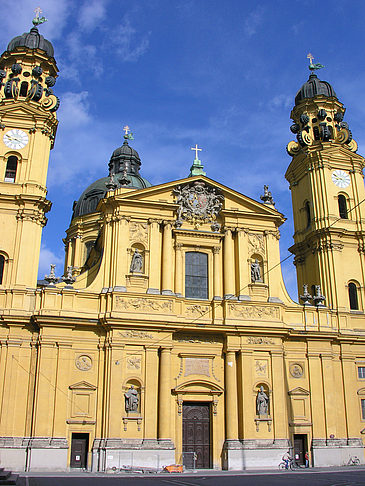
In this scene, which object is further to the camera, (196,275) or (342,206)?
(342,206)

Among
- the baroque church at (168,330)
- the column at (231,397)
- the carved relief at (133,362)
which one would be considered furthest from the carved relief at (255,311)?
Result: the carved relief at (133,362)

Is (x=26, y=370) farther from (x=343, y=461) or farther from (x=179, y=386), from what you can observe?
(x=343, y=461)

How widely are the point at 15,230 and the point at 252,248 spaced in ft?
39.4

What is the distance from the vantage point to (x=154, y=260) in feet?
86.8

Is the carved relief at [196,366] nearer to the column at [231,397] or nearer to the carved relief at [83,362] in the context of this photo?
the column at [231,397]

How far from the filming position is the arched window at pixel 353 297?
30188 mm

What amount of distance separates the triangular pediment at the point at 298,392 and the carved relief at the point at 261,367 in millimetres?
1748

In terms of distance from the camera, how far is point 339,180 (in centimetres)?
3253

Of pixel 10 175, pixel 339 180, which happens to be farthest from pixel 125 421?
pixel 339 180

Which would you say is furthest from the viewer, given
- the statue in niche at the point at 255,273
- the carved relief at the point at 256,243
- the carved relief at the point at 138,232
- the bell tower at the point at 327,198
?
the bell tower at the point at 327,198

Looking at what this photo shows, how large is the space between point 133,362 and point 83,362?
2258mm

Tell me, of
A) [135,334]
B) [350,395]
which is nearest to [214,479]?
[135,334]

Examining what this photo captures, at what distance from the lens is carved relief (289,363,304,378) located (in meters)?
26.8

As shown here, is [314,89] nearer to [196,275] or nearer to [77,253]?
[196,275]
